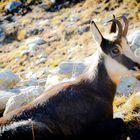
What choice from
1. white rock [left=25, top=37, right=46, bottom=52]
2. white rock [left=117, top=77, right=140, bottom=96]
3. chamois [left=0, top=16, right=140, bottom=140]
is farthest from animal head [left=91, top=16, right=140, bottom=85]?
white rock [left=25, top=37, right=46, bottom=52]

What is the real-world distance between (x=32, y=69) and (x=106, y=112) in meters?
21.8

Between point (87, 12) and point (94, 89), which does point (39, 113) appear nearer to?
point (94, 89)

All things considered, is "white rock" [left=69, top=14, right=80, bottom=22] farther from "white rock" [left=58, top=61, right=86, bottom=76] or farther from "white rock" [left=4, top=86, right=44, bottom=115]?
"white rock" [left=4, top=86, right=44, bottom=115]

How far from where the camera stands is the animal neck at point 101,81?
1023 centimetres

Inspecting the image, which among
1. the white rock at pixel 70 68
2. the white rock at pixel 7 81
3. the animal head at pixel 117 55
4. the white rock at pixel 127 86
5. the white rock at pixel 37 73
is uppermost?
the animal head at pixel 117 55

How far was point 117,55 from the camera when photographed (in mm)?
10133

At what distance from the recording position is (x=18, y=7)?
44031 mm

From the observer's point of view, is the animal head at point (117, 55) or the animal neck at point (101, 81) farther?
the animal neck at point (101, 81)

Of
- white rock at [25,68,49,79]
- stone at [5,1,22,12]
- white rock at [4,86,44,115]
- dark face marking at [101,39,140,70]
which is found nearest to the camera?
dark face marking at [101,39,140,70]

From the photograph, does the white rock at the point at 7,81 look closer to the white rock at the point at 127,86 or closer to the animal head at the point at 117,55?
the white rock at the point at 127,86

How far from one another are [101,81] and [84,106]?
742 mm

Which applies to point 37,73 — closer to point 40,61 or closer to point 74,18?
point 40,61

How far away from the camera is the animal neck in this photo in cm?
1023

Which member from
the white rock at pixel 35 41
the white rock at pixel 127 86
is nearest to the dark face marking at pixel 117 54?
the white rock at pixel 127 86
